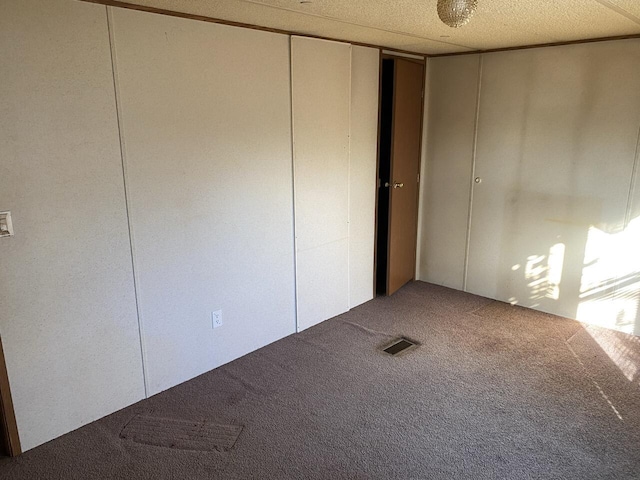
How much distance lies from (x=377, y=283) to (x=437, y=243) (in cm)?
74

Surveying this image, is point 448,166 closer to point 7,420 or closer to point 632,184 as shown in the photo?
point 632,184

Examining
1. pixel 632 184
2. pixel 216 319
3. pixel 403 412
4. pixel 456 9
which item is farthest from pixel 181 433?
pixel 632 184

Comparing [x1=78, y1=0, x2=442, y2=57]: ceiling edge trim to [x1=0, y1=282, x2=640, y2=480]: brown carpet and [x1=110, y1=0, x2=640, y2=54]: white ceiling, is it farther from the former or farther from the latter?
[x1=0, y1=282, x2=640, y2=480]: brown carpet

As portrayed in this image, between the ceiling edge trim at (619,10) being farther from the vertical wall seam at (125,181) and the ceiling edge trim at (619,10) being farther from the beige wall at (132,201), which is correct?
the vertical wall seam at (125,181)

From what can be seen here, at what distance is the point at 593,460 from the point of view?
2314 mm

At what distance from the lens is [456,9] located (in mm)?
1866

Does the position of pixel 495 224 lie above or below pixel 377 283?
above

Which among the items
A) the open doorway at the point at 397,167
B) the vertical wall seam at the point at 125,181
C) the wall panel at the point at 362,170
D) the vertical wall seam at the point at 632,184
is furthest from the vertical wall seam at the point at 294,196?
the vertical wall seam at the point at 632,184

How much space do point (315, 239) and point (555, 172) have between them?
6.78 ft

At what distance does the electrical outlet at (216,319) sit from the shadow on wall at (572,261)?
2651 mm

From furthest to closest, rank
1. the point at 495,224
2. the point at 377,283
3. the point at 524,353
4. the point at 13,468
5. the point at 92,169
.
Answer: the point at 377,283, the point at 495,224, the point at 524,353, the point at 92,169, the point at 13,468

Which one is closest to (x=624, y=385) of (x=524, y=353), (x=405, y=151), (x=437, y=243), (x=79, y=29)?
(x=524, y=353)

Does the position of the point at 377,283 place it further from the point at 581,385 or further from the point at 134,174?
the point at 134,174

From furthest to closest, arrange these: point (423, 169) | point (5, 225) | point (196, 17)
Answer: point (423, 169), point (196, 17), point (5, 225)
